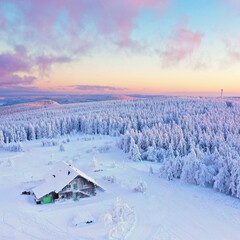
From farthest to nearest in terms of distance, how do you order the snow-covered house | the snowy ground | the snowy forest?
the snowy forest, the snow-covered house, the snowy ground

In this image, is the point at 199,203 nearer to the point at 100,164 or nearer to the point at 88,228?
the point at 88,228

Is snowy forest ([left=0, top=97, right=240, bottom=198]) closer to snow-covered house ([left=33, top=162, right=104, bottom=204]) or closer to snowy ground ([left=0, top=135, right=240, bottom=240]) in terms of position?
snowy ground ([left=0, top=135, right=240, bottom=240])

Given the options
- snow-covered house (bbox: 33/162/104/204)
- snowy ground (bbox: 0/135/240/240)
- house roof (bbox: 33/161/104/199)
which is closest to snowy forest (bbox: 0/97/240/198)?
snowy ground (bbox: 0/135/240/240)

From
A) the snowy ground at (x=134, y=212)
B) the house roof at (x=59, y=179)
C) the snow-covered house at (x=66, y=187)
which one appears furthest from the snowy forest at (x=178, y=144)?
the house roof at (x=59, y=179)

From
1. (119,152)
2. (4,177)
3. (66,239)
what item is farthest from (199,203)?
(119,152)

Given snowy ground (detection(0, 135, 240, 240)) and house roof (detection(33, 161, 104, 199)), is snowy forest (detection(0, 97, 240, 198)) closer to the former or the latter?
snowy ground (detection(0, 135, 240, 240))

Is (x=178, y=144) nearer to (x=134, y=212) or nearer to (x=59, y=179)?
(x=134, y=212)

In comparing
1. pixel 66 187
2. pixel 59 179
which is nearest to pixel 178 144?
pixel 59 179

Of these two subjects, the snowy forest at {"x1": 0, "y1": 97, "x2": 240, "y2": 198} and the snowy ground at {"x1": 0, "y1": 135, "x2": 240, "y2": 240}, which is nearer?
the snowy ground at {"x1": 0, "y1": 135, "x2": 240, "y2": 240}

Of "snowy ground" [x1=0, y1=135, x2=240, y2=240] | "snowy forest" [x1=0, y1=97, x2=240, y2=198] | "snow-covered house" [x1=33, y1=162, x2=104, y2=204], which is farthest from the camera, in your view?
"snowy forest" [x1=0, y1=97, x2=240, y2=198]

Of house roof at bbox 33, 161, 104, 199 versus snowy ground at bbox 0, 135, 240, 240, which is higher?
house roof at bbox 33, 161, 104, 199
